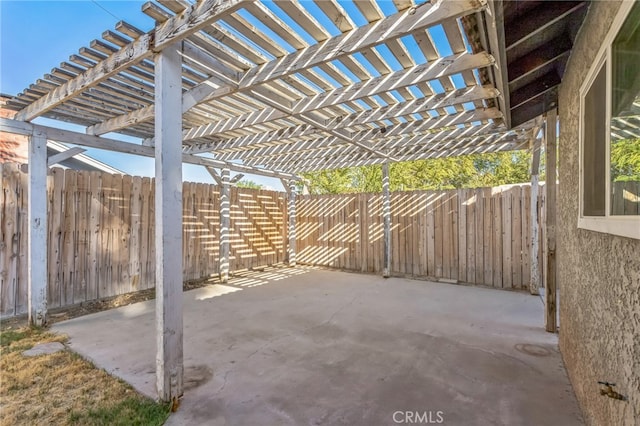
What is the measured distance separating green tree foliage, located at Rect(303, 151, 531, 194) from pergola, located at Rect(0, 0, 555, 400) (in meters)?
9.07

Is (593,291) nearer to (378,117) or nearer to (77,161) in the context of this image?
(378,117)

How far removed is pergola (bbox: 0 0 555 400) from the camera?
1947mm

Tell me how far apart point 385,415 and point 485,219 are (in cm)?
467

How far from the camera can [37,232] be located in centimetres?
340

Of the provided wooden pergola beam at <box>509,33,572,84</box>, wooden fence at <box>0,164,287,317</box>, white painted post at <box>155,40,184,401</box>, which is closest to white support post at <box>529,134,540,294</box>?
wooden pergola beam at <box>509,33,572,84</box>

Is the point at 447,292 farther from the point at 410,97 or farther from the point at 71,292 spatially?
the point at 71,292

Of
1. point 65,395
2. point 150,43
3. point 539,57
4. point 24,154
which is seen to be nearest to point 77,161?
point 24,154

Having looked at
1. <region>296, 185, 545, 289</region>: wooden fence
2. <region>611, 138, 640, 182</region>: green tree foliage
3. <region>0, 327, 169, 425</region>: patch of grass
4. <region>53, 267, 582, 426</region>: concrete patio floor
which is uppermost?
<region>611, 138, 640, 182</region>: green tree foliage

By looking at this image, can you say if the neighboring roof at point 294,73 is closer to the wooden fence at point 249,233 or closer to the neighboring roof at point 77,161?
the wooden fence at point 249,233

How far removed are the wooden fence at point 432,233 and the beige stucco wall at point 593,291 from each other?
288 cm

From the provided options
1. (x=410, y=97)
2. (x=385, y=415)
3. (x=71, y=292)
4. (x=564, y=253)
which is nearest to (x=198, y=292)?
(x=71, y=292)

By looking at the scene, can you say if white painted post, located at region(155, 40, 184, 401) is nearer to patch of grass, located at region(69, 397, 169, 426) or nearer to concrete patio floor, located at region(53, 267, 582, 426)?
patch of grass, located at region(69, 397, 169, 426)

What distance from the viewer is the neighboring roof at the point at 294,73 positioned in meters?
1.94

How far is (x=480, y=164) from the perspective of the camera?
47.4 ft
